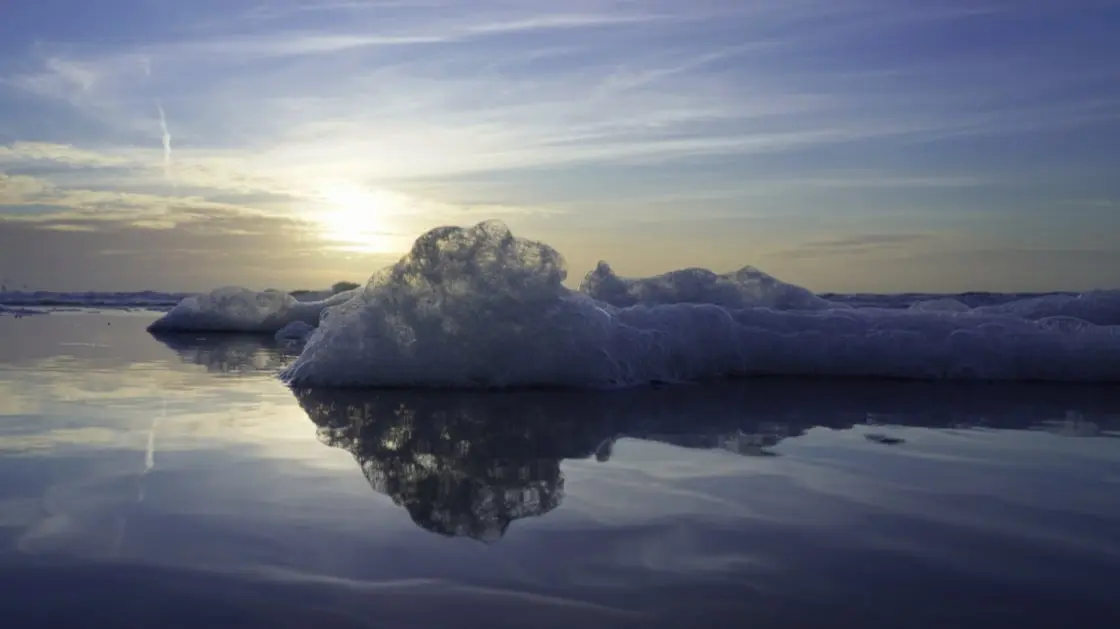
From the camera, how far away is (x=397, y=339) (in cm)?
779

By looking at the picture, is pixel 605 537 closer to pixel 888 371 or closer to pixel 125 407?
pixel 125 407

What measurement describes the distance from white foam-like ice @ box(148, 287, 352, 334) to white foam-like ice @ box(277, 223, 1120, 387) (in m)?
10.5

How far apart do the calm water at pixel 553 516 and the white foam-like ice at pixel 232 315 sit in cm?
1218

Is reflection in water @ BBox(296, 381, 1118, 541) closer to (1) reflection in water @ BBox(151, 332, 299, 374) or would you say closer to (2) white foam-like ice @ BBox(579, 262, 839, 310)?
(1) reflection in water @ BBox(151, 332, 299, 374)

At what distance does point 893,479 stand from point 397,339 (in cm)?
488

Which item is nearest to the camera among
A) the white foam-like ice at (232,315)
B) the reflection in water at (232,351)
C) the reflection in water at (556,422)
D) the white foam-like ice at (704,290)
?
the reflection in water at (556,422)

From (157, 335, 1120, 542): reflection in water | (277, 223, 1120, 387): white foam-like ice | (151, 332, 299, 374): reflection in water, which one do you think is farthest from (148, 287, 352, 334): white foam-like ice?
(157, 335, 1120, 542): reflection in water

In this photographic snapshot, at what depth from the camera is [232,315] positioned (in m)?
18.3

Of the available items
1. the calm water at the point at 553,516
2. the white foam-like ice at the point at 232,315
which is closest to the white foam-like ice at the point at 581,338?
the calm water at the point at 553,516

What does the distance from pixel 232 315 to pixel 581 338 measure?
1261 cm

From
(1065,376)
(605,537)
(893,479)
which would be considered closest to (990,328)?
(1065,376)

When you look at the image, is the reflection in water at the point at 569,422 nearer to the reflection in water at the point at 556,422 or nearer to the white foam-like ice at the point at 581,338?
the reflection in water at the point at 556,422

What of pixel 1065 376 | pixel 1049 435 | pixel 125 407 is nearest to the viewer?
pixel 1049 435

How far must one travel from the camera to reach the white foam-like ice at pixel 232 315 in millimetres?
18234
